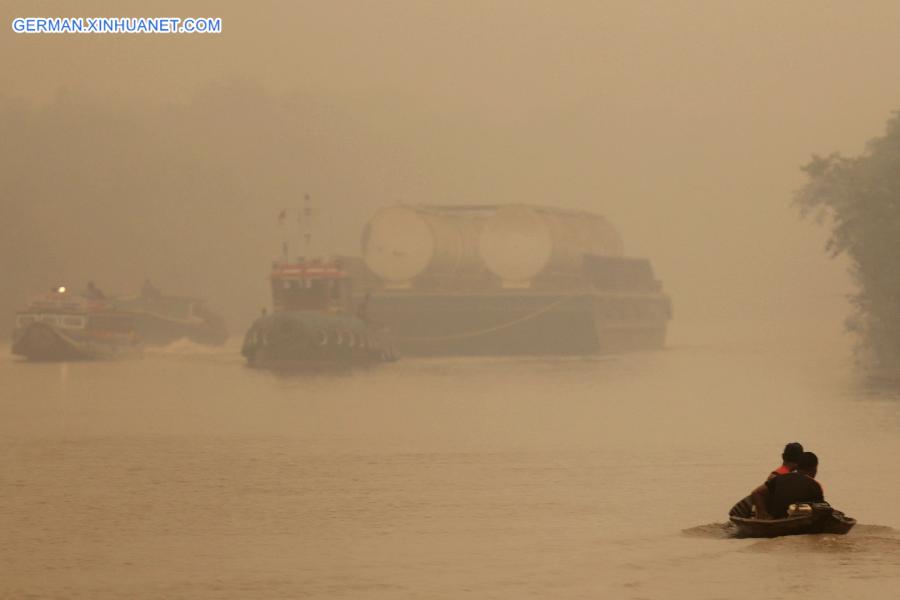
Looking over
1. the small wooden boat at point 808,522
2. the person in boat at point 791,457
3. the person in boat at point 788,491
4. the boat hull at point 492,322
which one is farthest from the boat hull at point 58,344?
the person in boat at point 791,457

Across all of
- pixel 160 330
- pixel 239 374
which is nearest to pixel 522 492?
pixel 239 374

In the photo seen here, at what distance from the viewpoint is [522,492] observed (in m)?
31.9

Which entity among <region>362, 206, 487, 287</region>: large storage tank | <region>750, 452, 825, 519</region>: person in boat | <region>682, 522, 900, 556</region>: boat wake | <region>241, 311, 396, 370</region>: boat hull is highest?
<region>362, 206, 487, 287</region>: large storage tank

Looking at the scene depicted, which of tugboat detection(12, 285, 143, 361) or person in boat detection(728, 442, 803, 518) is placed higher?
tugboat detection(12, 285, 143, 361)

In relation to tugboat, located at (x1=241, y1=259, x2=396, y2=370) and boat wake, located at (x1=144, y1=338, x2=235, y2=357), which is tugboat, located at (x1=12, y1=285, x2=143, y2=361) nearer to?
boat wake, located at (x1=144, y1=338, x2=235, y2=357)

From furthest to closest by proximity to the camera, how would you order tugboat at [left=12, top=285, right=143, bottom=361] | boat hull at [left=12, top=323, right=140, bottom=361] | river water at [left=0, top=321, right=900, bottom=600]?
1. boat hull at [left=12, top=323, right=140, bottom=361]
2. tugboat at [left=12, top=285, right=143, bottom=361]
3. river water at [left=0, top=321, right=900, bottom=600]

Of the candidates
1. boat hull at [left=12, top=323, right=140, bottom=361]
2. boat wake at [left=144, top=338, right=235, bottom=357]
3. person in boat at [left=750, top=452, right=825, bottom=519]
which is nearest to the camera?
person in boat at [left=750, top=452, right=825, bottom=519]

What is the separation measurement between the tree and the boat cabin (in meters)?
33.8

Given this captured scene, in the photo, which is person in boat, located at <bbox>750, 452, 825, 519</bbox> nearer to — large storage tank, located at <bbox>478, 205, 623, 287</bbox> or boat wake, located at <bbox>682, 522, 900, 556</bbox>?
boat wake, located at <bbox>682, 522, 900, 556</bbox>

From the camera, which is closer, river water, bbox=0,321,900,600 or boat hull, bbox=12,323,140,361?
river water, bbox=0,321,900,600

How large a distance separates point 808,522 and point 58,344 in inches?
3519

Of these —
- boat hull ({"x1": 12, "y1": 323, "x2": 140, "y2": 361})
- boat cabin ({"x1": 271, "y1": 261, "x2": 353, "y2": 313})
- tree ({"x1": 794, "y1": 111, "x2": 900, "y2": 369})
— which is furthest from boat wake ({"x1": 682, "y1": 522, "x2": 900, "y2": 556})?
boat hull ({"x1": 12, "y1": 323, "x2": 140, "y2": 361})

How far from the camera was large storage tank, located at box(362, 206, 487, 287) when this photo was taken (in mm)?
114750

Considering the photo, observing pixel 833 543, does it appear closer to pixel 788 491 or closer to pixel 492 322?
pixel 788 491
